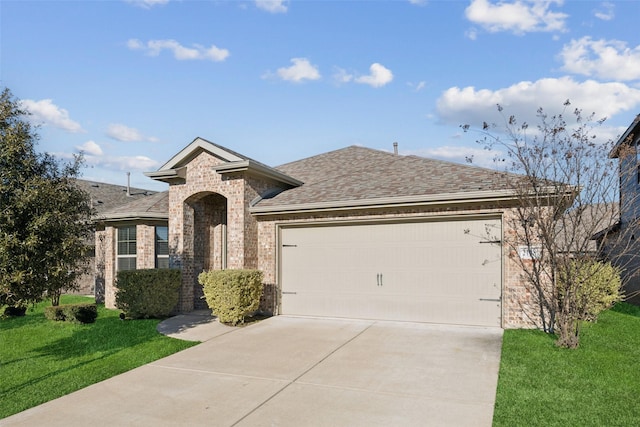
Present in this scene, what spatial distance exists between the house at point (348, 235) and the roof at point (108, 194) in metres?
9.61

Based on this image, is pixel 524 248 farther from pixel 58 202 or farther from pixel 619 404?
pixel 58 202

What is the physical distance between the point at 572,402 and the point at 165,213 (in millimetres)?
12438

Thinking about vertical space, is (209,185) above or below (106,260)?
above

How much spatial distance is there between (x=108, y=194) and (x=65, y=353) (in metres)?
18.3

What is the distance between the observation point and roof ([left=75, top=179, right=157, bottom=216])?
76.3 ft

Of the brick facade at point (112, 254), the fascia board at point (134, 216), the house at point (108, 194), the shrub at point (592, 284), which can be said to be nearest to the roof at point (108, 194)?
the house at point (108, 194)

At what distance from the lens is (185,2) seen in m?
10.6

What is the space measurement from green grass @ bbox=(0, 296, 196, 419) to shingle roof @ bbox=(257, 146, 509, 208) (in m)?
4.66

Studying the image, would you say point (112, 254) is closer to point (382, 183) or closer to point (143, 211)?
point (143, 211)

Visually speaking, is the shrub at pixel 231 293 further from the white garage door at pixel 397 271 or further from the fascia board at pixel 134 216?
the fascia board at pixel 134 216

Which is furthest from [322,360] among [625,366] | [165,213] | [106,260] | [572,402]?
[106,260]

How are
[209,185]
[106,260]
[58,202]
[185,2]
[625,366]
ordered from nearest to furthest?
1. [625,366]
2. [58,202]
3. [185,2]
4. [209,185]
5. [106,260]

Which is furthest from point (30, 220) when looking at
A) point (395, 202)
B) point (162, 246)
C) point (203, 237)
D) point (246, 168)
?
point (162, 246)

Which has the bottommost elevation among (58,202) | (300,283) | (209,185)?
(300,283)
